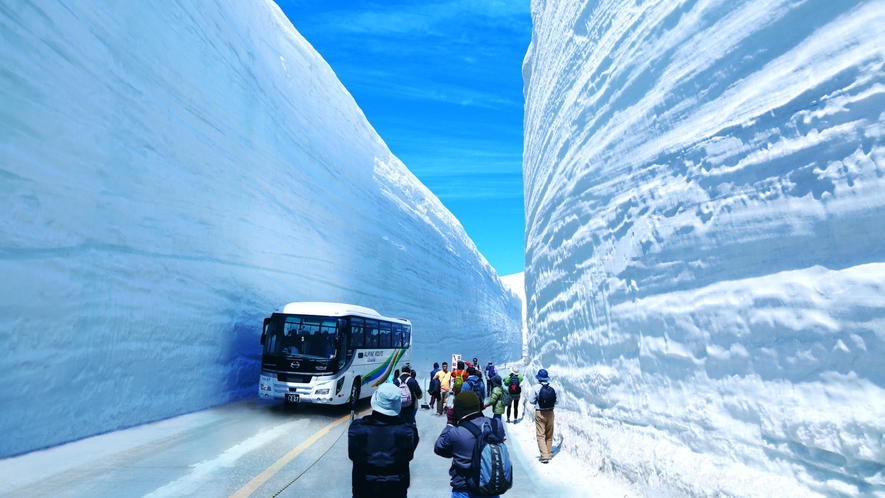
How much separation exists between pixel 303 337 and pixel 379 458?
8.65 meters

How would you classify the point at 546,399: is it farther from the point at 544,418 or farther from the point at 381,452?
the point at 381,452

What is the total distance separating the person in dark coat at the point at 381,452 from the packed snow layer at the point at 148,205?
587 centimetres

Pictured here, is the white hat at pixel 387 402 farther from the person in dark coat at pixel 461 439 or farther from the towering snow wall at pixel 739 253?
the towering snow wall at pixel 739 253

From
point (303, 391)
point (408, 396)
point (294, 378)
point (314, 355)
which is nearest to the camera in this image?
point (408, 396)

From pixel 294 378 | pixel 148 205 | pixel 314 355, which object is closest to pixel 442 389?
pixel 314 355

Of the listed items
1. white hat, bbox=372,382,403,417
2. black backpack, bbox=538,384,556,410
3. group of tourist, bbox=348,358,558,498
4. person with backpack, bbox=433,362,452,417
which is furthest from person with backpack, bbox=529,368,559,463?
person with backpack, bbox=433,362,452,417

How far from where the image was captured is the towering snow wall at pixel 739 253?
3504mm

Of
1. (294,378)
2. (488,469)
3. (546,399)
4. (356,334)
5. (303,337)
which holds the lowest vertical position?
(488,469)

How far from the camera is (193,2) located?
13.0 meters

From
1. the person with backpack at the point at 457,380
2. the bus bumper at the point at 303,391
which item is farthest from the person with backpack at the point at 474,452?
the person with backpack at the point at 457,380

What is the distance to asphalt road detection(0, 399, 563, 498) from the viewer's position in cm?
535

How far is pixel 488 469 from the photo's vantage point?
11.0 ft

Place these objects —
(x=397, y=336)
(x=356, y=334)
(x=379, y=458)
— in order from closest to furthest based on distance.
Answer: (x=379, y=458) < (x=356, y=334) < (x=397, y=336)

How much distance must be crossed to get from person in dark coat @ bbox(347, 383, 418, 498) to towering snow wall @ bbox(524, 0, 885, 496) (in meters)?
2.53
